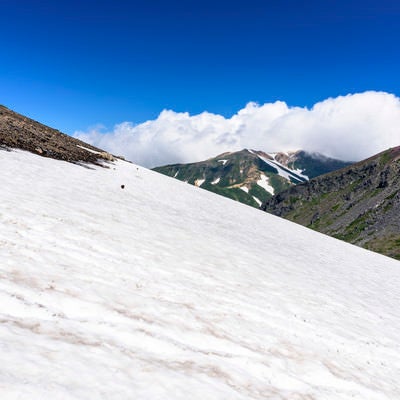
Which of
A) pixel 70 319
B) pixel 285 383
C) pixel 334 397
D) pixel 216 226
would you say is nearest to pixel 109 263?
pixel 70 319

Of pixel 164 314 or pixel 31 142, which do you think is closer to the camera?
pixel 164 314

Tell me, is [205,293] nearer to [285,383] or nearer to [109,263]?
[109,263]

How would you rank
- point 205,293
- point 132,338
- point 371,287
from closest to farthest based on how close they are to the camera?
1. point 132,338
2. point 205,293
3. point 371,287

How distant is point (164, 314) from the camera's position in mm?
8695

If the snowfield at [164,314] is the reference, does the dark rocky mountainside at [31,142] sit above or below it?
above

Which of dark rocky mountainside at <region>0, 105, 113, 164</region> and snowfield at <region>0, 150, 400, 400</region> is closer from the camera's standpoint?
snowfield at <region>0, 150, 400, 400</region>

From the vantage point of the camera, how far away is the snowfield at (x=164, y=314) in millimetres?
6051

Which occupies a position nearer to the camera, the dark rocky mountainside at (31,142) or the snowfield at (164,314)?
the snowfield at (164,314)

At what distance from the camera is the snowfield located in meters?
6.05

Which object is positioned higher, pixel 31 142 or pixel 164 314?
pixel 31 142

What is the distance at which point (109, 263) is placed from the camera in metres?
11.0

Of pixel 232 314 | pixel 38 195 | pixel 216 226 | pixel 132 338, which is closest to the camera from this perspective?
pixel 132 338

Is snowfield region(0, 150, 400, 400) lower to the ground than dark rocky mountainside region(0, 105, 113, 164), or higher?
lower

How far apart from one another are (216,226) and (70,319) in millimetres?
16488
